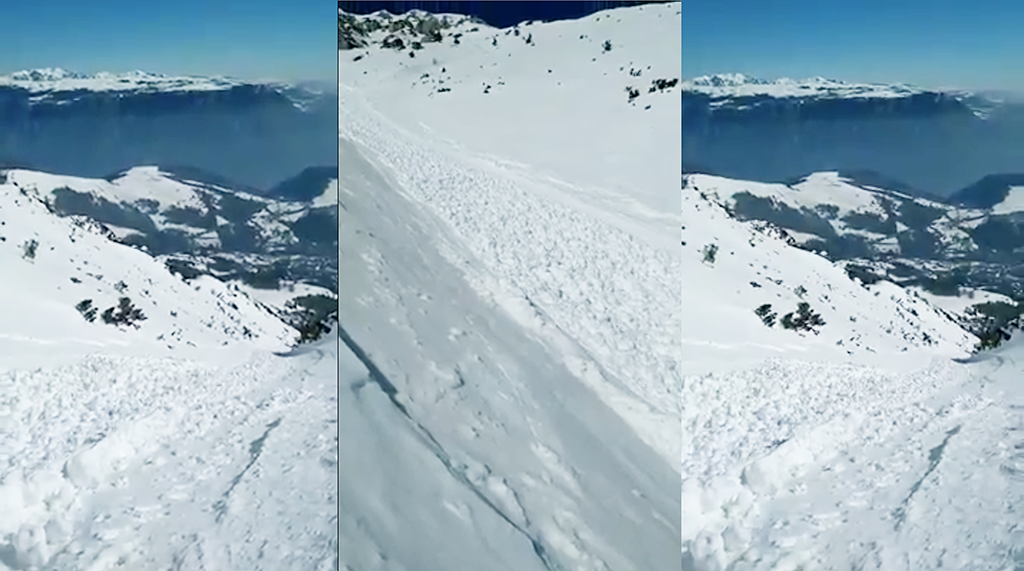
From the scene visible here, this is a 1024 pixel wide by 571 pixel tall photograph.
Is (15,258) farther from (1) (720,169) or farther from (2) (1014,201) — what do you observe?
(2) (1014,201)

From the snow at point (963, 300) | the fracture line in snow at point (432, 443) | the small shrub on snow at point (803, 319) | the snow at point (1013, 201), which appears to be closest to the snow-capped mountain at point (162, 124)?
the fracture line in snow at point (432, 443)

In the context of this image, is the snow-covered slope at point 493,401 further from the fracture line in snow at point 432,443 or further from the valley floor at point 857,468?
the valley floor at point 857,468

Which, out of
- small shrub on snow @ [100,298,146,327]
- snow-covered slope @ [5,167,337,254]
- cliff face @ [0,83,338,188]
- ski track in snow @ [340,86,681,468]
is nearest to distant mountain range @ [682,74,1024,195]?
ski track in snow @ [340,86,681,468]

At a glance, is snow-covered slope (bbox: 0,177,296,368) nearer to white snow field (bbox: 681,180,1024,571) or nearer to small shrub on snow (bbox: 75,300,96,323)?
small shrub on snow (bbox: 75,300,96,323)

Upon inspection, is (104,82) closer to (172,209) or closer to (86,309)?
(172,209)

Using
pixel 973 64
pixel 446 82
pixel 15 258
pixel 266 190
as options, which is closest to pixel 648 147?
pixel 446 82

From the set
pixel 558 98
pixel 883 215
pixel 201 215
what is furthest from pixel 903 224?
pixel 201 215
